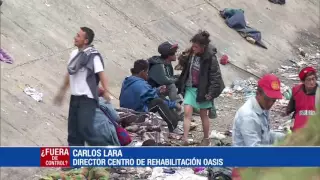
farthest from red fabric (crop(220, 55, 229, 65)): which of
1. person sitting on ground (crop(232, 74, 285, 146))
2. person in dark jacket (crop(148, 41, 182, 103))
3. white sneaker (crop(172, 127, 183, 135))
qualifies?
person sitting on ground (crop(232, 74, 285, 146))

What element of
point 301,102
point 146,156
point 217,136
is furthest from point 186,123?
point 146,156

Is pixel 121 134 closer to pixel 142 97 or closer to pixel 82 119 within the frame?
pixel 82 119

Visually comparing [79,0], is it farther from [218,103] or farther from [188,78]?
[188,78]

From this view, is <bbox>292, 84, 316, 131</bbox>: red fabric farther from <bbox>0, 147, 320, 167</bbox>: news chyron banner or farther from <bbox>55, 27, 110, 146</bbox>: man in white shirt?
<bbox>0, 147, 320, 167</bbox>: news chyron banner

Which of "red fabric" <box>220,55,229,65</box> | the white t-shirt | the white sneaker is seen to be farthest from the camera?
"red fabric" <box>220,55,229,65</box>

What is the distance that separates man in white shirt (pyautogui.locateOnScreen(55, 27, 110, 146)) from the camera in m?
7.29

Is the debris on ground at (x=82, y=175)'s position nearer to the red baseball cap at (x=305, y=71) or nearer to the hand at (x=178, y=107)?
the red baseball cap at (x=305, y=71)

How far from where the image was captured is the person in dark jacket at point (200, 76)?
27.1 ft

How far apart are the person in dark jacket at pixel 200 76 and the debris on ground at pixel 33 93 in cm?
182

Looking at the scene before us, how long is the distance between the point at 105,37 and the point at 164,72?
2433mm

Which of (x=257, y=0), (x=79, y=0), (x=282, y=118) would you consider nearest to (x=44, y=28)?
(x=79, y=0)

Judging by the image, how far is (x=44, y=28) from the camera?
10703mm

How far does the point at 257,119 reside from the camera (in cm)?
515

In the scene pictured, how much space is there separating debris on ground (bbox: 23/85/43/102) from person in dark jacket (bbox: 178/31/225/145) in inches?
71.5
